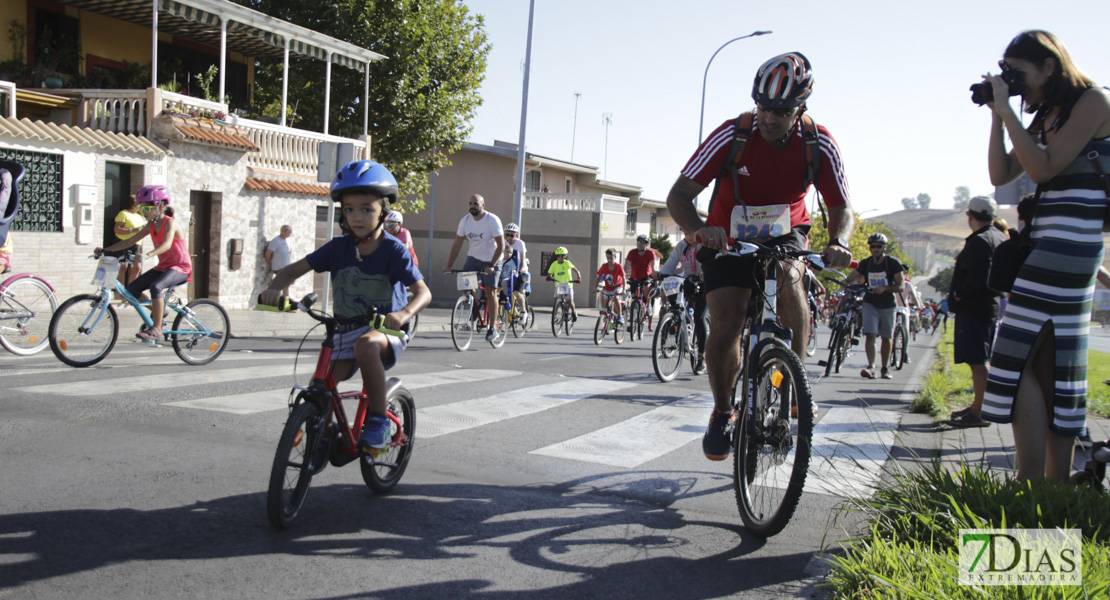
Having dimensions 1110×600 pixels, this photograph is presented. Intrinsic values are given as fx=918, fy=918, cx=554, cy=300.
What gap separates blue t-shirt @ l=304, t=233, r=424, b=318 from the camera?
14.6 feet

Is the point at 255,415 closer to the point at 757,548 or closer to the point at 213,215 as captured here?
the point at 757,548

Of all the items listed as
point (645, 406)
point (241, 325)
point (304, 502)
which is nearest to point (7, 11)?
point (241, 325)

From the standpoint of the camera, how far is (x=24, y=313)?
30.2 feet

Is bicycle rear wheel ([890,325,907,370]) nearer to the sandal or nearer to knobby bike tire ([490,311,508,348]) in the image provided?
knobby bike tire ([490,311,508,348])

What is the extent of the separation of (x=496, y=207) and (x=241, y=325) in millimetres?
24096

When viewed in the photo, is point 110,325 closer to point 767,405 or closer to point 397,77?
point 767,405

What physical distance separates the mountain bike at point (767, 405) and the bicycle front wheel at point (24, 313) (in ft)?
25.0

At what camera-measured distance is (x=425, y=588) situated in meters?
3.28

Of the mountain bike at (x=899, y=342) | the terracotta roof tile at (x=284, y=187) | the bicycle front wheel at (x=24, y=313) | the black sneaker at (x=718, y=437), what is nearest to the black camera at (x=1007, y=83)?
the black sneaker at (x=718, y=437)

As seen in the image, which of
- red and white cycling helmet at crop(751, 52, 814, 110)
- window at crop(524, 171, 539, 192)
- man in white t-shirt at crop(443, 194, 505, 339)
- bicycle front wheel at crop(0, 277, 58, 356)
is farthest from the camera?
window at crop(524, 171, 539, 192)

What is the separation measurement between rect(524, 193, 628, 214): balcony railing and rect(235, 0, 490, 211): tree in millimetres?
10881

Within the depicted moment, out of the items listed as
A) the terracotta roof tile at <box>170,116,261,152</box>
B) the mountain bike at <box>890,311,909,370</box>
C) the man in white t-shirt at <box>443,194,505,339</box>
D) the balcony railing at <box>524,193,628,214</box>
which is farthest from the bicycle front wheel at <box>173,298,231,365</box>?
the balcony railing at <box>524,193,628,214</box>

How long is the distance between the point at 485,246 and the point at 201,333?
454 cm

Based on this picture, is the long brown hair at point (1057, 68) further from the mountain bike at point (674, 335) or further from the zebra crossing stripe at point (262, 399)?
the mountain bike at point (674, 335)
